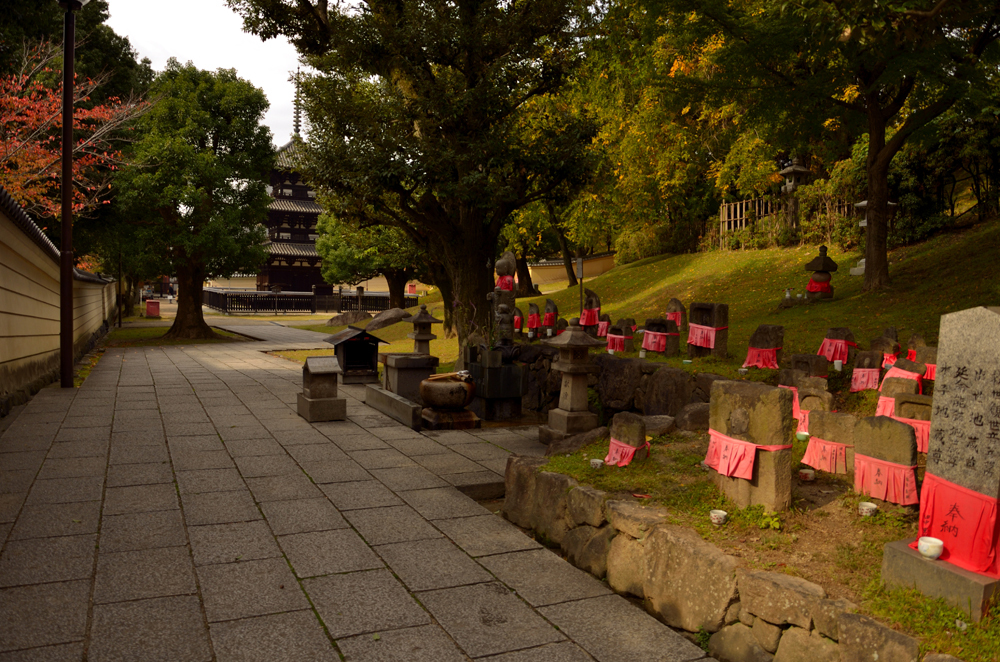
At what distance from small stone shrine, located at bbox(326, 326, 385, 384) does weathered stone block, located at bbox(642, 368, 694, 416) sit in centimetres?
660

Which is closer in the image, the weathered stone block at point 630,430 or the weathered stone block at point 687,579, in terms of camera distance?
the weathered stone block at point 687,579

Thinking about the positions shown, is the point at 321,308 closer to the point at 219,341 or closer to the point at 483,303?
the point at 219,341

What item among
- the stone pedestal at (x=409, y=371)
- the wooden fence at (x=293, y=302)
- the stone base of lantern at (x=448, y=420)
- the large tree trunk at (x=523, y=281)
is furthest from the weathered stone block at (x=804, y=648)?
the wooden fence at (x=293, y=302)

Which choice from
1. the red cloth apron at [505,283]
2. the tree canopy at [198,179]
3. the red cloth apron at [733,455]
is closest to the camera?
→ the red cloth apron at [733,455]

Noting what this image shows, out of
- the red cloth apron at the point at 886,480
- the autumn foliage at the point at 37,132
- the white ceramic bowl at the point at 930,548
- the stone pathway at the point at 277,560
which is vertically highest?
the autumn foliage at the point at 37,132

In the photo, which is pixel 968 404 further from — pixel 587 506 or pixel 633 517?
pixel 587 506

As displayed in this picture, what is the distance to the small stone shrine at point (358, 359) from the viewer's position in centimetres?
1351

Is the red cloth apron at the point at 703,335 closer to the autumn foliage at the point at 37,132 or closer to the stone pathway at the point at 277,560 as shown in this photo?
the stone pathway at the point at 277,560

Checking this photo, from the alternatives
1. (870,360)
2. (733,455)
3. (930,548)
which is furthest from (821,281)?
(930,548)

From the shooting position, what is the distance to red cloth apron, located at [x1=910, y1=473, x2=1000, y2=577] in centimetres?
290

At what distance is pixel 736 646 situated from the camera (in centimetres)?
322

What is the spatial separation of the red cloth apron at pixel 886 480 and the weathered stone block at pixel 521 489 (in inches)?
92.9

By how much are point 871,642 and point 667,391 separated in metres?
6.06

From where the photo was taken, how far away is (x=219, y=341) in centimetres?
2331
